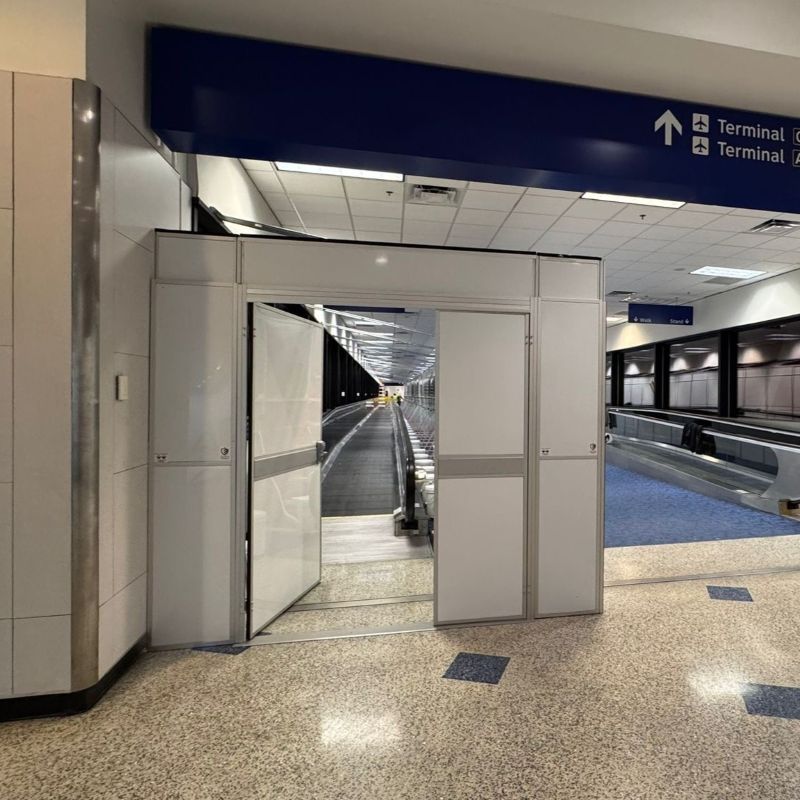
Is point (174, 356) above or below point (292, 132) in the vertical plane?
below

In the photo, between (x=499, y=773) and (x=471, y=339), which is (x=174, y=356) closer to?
(x=471, y=339)

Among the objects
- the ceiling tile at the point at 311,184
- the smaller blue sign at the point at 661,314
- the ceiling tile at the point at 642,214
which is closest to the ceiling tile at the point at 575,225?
the ceiling tile at the point at 642,214

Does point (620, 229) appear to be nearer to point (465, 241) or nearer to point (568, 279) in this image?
point (465, 241)

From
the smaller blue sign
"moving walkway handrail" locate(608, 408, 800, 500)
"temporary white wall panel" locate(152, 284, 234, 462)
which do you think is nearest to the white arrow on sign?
"temporary white wall panel" locate(152, 284, 234, 462)

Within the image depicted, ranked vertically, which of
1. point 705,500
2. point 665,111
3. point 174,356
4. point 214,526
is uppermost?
point 665,111

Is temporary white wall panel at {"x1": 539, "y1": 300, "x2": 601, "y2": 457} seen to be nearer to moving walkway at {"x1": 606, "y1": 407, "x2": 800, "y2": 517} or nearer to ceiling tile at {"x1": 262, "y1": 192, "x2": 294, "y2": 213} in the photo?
moving walkway at {"x1": 606, "y1": 407, "x2": 800, "y2": 517}

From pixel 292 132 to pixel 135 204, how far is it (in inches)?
38.9

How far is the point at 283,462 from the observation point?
3.08 m

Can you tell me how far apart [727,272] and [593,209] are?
16.1 ft

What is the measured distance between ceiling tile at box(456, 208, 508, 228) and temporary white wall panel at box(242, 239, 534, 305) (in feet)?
9.96

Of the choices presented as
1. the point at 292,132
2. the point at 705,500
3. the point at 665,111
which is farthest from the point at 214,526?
the point at 705,500

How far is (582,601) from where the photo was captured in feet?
9.96

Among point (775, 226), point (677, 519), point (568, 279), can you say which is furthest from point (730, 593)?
point (775, 226)

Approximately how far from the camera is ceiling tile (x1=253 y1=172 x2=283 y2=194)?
4527mm
